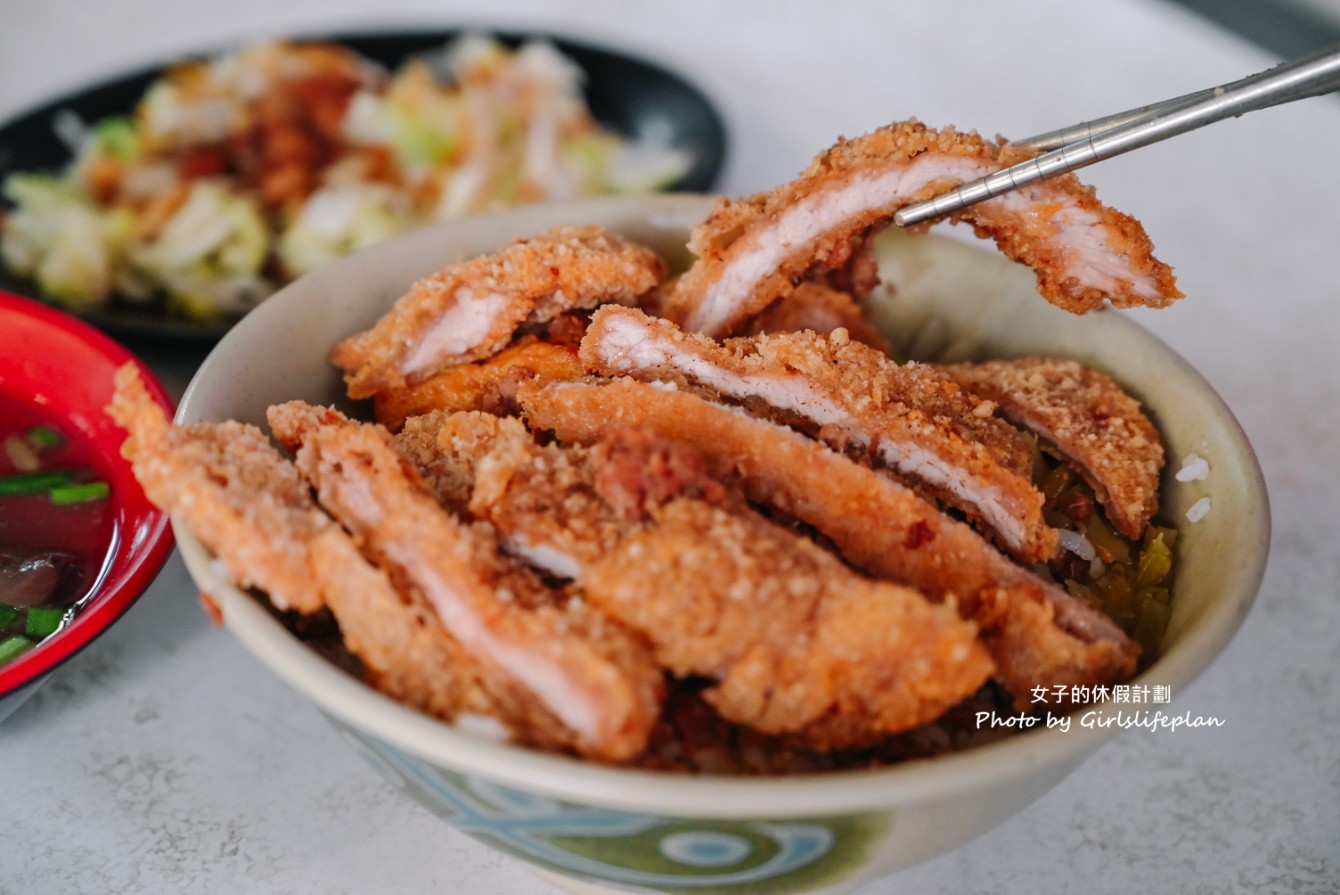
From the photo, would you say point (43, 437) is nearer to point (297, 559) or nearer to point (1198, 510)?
point (297, 559)

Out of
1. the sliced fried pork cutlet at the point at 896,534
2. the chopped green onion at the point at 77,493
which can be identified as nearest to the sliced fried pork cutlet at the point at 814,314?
the sliced fried pork cutlet at the point at 896,534

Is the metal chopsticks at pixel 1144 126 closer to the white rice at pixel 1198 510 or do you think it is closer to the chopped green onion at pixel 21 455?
the white rice at pixel 1198 510

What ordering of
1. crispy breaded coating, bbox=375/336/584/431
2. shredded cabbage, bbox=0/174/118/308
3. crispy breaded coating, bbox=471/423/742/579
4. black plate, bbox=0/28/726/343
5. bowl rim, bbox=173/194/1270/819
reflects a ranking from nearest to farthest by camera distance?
bowl rim, bbox=173/194/1270/819 < crispy breaded coating, bbox=471/423/742/579 < crispy breaded coating, bbox=375/336/584/431 < shredded cabbage, bbox=0/174/118/308 < black plate, bbox=0/28/726/343

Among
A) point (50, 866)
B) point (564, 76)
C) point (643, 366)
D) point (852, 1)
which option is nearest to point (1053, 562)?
point (643, 366)

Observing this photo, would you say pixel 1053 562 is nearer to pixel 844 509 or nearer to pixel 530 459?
pixel 844 509

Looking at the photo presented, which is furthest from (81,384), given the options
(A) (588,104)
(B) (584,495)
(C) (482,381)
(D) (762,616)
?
(A) (588,104)

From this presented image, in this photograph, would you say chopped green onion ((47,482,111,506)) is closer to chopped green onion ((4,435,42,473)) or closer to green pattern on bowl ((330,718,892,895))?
chopped green onion ((4,435,42,473))

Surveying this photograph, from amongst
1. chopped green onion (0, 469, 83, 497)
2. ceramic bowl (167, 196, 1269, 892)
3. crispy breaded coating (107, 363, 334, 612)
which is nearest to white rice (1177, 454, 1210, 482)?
ceramic bowl (167, 196, 1269, 892)
